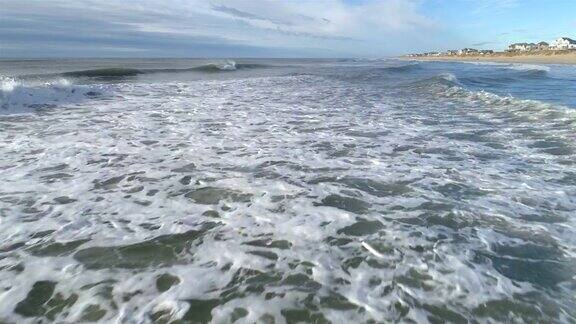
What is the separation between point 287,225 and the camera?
4.25 meters

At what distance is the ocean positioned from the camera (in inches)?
118

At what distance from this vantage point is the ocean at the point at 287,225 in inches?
118

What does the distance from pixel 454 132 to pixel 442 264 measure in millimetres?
5843

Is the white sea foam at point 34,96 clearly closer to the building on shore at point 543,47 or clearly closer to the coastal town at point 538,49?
the coastal town at point 538,49

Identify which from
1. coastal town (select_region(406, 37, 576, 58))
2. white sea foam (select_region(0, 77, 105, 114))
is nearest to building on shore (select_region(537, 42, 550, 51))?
coastal town (select_region(406, 37, 576, 58))

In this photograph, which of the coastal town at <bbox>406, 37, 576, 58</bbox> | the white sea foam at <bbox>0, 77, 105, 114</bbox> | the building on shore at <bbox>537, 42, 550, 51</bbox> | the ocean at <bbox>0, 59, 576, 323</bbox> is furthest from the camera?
the building on shore at <bbox>537, 42, 550, 51</bbox>

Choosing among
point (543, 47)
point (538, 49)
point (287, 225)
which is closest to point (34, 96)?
point (287, 225)

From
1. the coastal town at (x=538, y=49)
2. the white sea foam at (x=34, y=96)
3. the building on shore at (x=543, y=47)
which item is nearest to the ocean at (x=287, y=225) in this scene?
the white sea foam at (x=34, y=96)

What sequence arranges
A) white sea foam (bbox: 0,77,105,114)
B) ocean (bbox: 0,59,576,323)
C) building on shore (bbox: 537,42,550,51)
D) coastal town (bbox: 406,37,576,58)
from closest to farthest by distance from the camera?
ocean (bbox: 0,59,576,323)
white sea foam (bbox: 0,77,105,114)
coastal town (bbox: 406,37,576,58)
building on shore (bbox: 537,42,550,51)

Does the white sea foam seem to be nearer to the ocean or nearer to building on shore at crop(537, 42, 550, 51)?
the ocean

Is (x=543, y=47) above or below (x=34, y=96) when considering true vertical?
above

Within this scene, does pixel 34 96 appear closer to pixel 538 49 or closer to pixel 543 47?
pixel 538 49

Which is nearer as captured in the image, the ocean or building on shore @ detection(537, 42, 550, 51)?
the ocean

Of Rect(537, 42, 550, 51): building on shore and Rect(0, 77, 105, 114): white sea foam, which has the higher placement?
Rect(537, 42, 550, 51): building on shore
